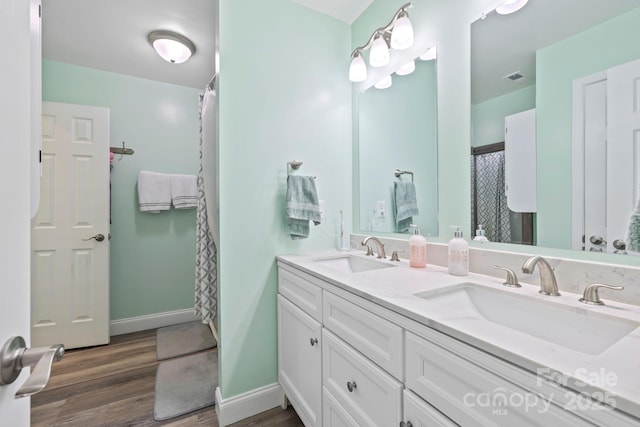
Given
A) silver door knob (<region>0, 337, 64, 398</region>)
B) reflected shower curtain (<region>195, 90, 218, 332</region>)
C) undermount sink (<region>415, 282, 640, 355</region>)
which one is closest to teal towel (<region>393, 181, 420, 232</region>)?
undermount sink (<region>415, 282, 640, 355</region>)

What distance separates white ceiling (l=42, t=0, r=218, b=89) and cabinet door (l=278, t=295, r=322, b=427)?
1818 millimetres

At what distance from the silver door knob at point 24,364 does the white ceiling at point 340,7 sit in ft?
6.63

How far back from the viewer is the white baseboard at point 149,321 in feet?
8.31

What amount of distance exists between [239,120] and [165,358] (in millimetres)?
1911

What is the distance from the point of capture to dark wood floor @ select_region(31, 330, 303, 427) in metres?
1.50

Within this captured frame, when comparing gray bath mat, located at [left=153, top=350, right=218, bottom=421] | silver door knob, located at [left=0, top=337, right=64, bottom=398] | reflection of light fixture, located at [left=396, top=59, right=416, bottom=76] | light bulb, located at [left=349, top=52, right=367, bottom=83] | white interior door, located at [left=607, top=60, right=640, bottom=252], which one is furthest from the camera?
light bulb, located at [left=349, top=52, right=367, bottom=83]

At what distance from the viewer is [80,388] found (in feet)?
5.83

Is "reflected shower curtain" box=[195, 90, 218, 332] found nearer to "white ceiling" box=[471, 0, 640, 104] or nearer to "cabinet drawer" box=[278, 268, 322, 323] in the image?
"cabinet drawer" box=[278, 268, 322, 323]

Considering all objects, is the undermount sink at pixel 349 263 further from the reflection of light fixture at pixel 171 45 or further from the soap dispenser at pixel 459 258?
the reflection of light fixture at pixel 171 45

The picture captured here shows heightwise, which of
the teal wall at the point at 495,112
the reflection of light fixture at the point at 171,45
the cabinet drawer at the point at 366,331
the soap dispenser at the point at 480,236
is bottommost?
the cabinet drawer at the point at 366,331

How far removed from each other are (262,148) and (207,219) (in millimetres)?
739

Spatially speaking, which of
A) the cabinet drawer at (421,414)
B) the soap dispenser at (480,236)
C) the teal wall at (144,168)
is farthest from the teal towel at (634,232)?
the teal wall at (144,168)

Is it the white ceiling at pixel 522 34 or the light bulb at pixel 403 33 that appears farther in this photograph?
the light bulb at pixel 403 33

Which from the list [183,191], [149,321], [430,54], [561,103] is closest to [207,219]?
[183,191]
